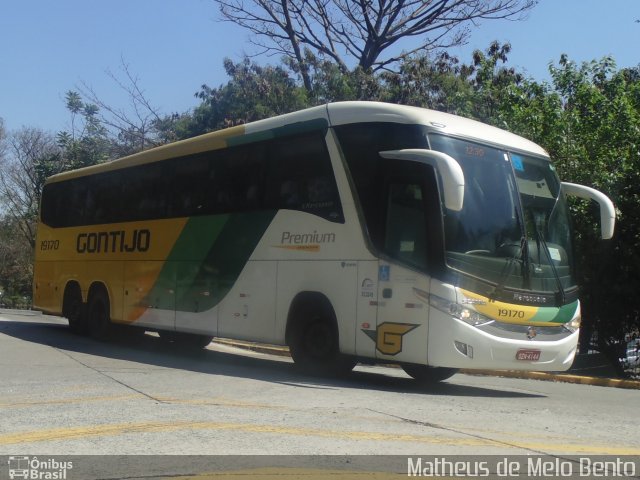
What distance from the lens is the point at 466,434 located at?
24.0ft

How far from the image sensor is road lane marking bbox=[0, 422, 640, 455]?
680 cm

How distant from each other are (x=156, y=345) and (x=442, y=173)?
10608 millimetres

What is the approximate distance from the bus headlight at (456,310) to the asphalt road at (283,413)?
3.39ft

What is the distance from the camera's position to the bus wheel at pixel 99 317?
677 inches

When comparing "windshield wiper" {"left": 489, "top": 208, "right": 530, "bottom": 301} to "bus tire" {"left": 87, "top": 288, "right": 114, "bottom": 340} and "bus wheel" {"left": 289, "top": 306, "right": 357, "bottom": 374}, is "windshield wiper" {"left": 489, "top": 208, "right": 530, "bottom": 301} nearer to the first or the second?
"bus wheel" {"left": 289, "top": 306, "right": 357, "bottom": 374}

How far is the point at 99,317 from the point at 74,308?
1.28 m

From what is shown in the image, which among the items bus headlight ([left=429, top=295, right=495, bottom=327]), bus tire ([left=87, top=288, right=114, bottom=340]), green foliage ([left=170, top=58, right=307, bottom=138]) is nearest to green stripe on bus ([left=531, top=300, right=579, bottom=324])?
bus headlight ([left=429, top=295, right=495, bottom=327])

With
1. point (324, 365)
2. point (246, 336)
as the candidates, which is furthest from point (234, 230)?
point (324, 365)

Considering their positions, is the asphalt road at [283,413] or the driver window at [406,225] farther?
the driver window at [406,225]

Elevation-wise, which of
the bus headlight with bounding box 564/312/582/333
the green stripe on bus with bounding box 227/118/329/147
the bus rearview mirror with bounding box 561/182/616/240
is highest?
the green stripe on bus with bounding box 227/118/329/147

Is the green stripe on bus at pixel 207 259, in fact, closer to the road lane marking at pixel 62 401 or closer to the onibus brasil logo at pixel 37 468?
the road lane marking at pixel 62 401

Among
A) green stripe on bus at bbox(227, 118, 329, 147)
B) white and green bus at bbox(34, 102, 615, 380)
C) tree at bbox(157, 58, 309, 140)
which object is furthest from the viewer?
tree at bbox(157, 58, 309, 140)

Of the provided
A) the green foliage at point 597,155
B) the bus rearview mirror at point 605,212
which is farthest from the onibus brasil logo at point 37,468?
the green foliage at point 597,155

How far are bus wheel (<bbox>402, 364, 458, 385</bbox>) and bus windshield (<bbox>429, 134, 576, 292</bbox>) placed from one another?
2.23m
